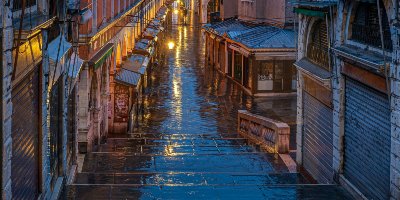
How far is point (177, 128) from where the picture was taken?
101ft

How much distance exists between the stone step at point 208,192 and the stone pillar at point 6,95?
557cm

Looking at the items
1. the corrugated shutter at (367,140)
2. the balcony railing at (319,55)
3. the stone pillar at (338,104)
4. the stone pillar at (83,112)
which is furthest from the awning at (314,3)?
the stone pillar at (83,112)

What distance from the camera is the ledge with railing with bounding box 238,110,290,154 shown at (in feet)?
75.9

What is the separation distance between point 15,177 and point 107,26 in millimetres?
15961

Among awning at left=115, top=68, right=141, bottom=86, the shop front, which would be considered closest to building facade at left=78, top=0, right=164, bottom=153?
awning at left=115, top=68, right=141, bottom=86

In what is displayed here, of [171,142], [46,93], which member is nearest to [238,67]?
[171,142]

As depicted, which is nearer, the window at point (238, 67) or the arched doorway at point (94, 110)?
the arched doorway at point (94, 110)

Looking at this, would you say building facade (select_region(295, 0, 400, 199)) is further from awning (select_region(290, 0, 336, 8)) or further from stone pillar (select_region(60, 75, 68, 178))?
stone pillar (select_region(60, 75, 68, 178))

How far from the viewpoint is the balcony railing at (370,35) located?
12.7m

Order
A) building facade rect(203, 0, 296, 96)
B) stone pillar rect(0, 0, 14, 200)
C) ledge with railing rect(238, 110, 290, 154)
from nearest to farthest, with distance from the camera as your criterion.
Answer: stone pillar rect(0, 0, 14, 200)
ledge with railing rect(238, 110, 290, 154)
building facade rect(203, 0, 296, 96)

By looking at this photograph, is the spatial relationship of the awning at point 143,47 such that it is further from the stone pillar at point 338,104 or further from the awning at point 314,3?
the stone pillar at point 338,104

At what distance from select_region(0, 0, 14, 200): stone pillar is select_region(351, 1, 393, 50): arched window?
678 cm

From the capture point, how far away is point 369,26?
13.9m

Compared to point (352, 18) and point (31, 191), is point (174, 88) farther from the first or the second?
point (31, 191)
